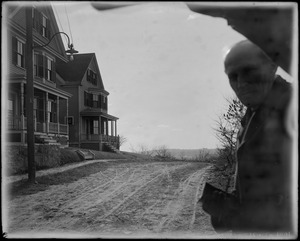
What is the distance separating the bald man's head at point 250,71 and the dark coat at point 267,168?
0.02m

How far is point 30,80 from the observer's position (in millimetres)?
6285

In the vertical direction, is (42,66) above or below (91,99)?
above

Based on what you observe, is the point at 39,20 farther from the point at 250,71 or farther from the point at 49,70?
the point at 49,70

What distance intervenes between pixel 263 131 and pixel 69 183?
281 inches

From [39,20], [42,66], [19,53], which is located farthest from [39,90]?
[39,20]

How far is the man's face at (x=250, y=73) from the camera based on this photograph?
74cm

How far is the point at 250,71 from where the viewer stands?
75cm

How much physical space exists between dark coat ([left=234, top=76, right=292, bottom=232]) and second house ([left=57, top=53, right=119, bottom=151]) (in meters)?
0.70

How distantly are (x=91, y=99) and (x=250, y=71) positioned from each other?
762 centimetres

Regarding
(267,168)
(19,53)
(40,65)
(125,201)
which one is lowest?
(125,201)

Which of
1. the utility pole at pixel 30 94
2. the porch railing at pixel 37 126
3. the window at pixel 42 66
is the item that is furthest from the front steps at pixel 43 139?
the utility pole at pixel 30 94

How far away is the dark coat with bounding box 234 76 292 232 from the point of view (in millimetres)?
737

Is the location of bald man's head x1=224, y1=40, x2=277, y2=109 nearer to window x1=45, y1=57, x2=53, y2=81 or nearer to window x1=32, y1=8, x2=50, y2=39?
window x1=32, y1=8, x2=50, y2=39

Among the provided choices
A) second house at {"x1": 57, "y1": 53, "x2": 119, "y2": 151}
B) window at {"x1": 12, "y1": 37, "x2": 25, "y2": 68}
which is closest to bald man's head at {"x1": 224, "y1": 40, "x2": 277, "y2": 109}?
second house at {"x1": 57, "y1": 53, "x2": 119, "y2": 151}
